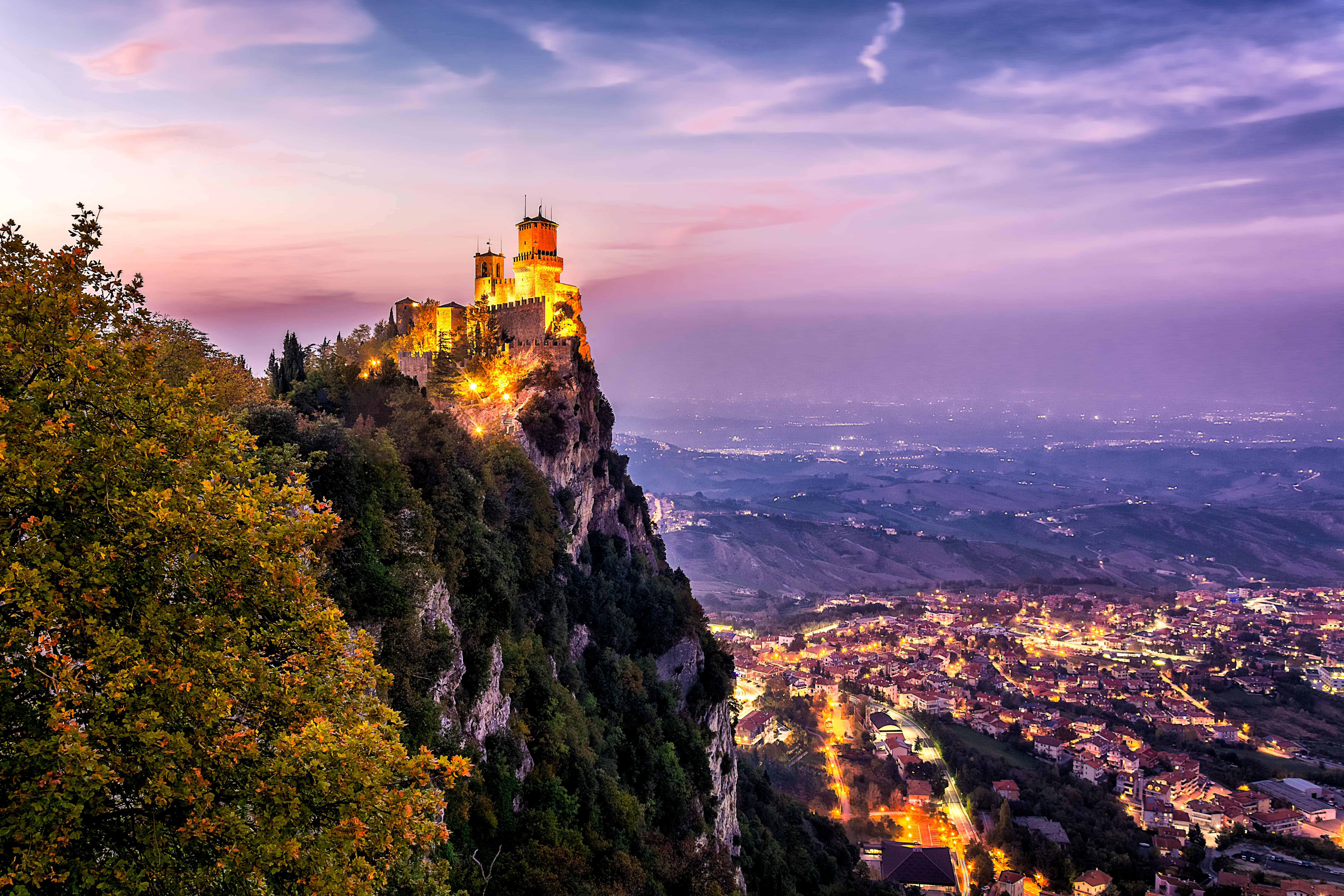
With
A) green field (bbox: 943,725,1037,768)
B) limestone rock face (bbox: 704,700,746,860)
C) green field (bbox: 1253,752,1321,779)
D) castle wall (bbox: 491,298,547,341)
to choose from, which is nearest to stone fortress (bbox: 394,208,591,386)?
castle wall (bbox: 491,298,547,341)

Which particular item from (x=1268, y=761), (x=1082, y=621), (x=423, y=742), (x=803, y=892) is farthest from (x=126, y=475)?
(x=1082, y=621)

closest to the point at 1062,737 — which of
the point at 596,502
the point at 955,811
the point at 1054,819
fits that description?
the point at 1054,819

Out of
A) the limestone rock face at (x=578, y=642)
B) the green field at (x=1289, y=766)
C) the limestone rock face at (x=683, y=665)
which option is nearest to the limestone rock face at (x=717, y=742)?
the limestone rock face at (x=683, y=665)

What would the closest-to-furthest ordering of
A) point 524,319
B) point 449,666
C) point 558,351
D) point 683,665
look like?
point 449,666, point 683,665, point 558,351, point 524,319

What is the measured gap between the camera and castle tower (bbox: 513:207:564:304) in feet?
168

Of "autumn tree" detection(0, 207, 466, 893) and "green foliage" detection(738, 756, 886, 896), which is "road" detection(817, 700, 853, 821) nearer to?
"green foliage" detection(738, 756, 886, 896)

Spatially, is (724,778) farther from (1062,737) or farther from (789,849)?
(1062,737)

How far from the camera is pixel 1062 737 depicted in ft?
235

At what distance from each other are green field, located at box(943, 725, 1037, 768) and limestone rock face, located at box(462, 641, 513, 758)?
59.9 metres

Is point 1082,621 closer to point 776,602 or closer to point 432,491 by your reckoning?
point 776,602

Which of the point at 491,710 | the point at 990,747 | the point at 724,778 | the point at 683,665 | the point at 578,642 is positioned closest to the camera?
the point at 491,710

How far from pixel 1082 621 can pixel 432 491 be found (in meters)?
126

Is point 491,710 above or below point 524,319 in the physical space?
below

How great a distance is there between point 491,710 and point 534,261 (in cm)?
3709
